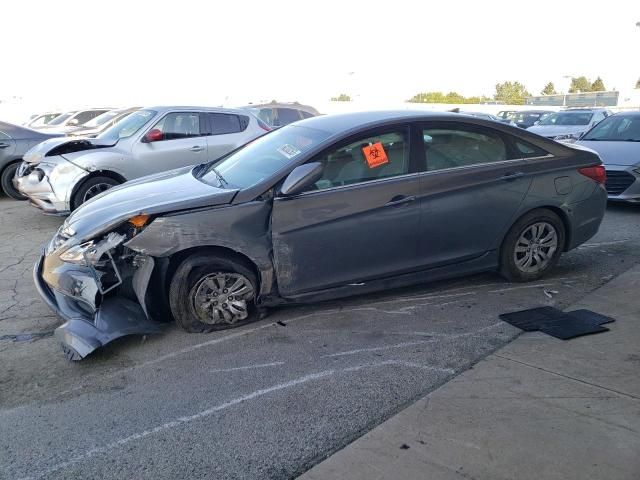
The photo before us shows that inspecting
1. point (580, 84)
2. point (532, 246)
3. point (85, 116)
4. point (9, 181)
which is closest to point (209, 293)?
point (532, 246)

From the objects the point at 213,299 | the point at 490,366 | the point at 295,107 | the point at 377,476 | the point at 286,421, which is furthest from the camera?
the point at 295,107

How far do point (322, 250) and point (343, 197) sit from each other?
45 cm

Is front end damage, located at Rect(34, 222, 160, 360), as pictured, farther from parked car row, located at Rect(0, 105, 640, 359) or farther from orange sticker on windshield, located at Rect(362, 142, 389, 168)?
orange sticker on windshield, located at Rect(362, 142, 389, 168)

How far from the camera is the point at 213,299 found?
14.2 ft

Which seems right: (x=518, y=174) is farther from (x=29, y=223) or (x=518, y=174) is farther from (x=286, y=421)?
(x=29, y=223)

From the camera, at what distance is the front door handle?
457 cm

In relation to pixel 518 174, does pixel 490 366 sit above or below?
below

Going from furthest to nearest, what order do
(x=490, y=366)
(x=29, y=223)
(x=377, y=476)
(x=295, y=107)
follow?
(x=295, y=107), (x=29, y=223), (x=490, y=366), (x=377, y=476)

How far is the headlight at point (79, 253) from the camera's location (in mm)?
4191

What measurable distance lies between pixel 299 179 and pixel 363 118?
1.05 metres

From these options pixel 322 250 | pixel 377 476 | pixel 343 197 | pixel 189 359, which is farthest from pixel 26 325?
pixel 377 476

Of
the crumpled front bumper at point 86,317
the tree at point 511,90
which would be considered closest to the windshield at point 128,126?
the crumpled front bumper at point 86,317

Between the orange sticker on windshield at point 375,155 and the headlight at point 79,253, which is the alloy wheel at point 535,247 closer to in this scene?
the orange sticker on windshield at point 375,155

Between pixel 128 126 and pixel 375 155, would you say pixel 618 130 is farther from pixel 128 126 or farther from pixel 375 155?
pixel 128 126
